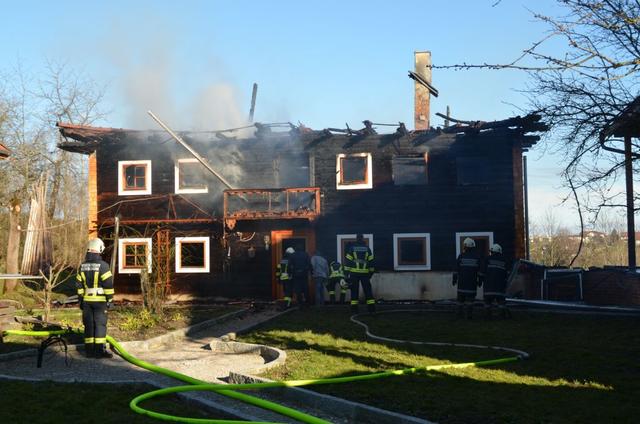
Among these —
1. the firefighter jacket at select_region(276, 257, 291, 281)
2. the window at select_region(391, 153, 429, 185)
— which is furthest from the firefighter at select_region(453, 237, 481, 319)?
the window at select_region(391, 153, 429, 185)

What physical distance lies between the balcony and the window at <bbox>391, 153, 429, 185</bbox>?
2720mm

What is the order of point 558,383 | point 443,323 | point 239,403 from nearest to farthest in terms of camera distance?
point 239,403
point 558,383
point 443,323

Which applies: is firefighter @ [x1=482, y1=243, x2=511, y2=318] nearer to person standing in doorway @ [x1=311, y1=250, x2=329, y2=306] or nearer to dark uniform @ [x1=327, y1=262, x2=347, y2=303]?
dark uniform @ [x1=327, y1=262, x2=347, y2=303]

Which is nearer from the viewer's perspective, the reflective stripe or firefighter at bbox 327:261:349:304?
the reflective stripe

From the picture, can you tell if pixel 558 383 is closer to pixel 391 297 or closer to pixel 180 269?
pixel 391 297

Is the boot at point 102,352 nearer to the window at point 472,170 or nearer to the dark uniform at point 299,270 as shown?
the dark uniform at point 299,270

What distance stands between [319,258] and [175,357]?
9.54 m

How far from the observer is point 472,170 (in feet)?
69.7

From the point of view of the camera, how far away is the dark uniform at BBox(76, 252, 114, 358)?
9961 mm

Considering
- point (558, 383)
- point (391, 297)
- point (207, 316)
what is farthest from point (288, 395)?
point (391, 297)

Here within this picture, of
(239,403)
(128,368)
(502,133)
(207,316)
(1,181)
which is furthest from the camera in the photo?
(1,181)

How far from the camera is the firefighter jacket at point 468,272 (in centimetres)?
1437

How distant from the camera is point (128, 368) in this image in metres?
9.22

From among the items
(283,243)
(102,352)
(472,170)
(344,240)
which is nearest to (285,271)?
(283,243)
